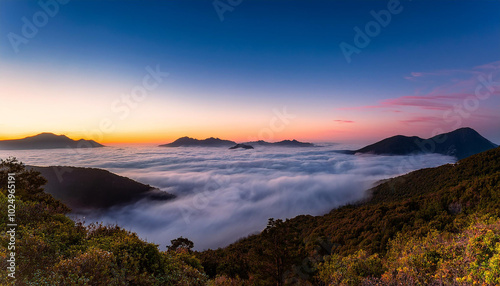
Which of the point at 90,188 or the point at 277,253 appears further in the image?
the point at 90,188

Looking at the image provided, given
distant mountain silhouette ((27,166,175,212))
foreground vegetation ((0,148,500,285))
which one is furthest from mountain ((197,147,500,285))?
distant mountain silhouette ((27,166,175,212))

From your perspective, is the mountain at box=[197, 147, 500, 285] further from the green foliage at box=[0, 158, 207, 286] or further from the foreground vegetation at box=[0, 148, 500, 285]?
the green foliage at box=[0, 158, 207, 286]

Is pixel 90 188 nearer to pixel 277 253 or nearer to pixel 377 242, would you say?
pixel 277 253

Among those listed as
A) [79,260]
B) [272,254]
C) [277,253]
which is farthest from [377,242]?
[79,260]

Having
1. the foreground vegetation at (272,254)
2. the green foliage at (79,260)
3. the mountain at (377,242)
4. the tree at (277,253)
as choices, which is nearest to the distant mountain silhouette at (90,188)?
the foreground vegetation at (272,254)

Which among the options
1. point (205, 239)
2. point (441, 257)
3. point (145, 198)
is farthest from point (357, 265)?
point (145, 198)

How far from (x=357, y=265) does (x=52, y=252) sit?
59.6 feet

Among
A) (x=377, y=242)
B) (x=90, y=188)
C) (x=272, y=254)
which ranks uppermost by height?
(x=377, y=242)

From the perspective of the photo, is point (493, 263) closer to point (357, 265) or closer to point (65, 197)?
point (357, 265)

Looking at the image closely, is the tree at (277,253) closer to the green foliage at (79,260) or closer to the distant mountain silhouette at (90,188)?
the green foliage at (79,260)

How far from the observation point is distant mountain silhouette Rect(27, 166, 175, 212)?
111 m

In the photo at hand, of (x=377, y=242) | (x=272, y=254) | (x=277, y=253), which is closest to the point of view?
(x=277, y=253)

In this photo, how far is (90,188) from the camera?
11712cm

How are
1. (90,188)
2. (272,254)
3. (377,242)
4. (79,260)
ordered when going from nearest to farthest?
(79,260) → (272,254) → (377,242) → (90,188)
